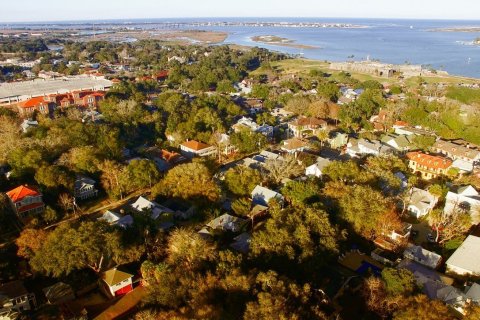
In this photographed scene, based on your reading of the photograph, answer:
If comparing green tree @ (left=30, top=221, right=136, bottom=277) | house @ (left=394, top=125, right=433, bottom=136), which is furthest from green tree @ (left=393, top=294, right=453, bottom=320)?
house @ (left=394, top=125, right=433, bottom=136)

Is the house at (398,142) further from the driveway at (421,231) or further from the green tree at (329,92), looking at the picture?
the green tree at (329,92)

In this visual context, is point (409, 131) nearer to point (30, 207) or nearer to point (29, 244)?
point (30, 207)

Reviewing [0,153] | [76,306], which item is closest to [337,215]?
[76,306]

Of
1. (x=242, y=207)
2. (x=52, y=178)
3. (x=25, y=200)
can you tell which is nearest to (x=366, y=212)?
(x=242, y=207)

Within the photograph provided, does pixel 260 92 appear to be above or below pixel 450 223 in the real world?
below

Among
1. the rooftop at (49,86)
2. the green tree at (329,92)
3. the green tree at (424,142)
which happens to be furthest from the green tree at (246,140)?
the rooftop at (49,86)
